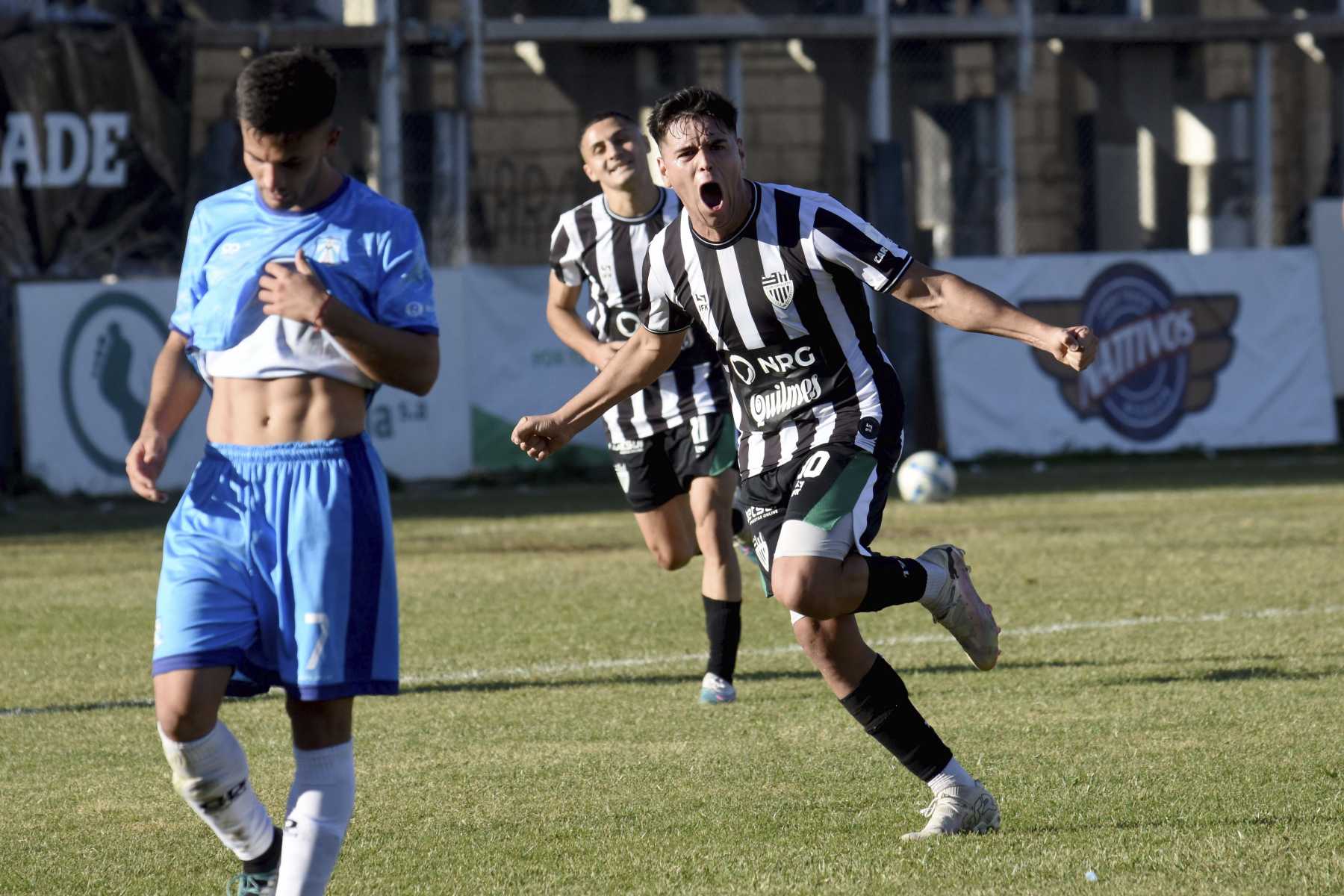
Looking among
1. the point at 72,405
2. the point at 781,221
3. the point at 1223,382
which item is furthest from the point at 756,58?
the point at 781,221

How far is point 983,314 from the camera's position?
16.8ft

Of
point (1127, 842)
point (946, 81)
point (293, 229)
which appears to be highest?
point (946, 81)

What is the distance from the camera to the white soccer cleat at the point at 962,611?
582 cm

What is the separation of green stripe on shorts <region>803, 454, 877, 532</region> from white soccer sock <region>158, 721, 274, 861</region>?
5.76 ft

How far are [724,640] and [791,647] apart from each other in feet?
4.54

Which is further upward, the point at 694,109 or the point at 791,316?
the point at 694,109

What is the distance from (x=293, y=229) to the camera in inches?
173

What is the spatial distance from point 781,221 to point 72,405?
1312 cm

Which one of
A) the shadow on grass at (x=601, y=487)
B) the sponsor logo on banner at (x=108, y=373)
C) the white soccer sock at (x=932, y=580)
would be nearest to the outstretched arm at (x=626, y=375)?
the white soccer sock at (x=932, y=580)

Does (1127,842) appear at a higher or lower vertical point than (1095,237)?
lower

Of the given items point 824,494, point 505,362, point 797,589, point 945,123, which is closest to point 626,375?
point 824,494

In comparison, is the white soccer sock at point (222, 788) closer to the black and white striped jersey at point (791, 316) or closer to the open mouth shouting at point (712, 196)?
the black and white striped jersey at point (791, 316)

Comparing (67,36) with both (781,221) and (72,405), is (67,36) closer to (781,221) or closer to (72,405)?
(72,405)

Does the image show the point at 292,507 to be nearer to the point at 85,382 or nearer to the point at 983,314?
the point at 983,314
